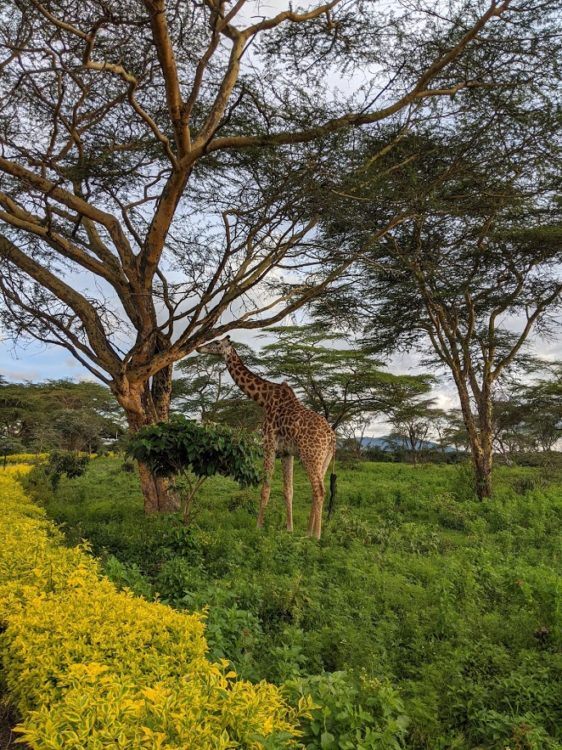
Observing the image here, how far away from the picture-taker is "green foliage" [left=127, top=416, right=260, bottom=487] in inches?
269

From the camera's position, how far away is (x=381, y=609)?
16.0 ft

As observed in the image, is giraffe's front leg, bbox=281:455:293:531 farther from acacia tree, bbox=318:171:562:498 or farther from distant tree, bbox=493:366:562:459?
distant tree, bbox=493:366:562:459

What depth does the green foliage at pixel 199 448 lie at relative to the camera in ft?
22.4

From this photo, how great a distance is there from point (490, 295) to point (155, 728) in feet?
40.3

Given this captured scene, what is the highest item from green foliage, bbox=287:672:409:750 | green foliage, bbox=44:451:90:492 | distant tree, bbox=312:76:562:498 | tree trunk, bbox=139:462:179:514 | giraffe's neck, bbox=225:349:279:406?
distant tree, bbox=312:76:562:498

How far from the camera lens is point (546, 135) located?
7.07 metres

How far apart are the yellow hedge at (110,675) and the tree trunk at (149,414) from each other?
457 cm

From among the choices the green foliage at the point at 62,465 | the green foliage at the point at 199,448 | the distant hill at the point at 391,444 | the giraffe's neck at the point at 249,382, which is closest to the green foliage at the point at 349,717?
the green foliage at the point at 199,448

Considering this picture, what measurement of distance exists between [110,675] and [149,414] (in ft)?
22.6

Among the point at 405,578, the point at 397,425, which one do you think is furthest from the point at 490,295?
the point at 397,425

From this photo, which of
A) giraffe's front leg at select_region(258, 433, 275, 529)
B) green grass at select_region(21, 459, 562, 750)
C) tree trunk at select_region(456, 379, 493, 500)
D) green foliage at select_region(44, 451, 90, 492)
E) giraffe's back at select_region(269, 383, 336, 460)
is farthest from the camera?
green foliage at select_region(44, 451, 90, 492)

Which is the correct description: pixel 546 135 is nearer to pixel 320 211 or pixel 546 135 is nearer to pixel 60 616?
pixel 320 211

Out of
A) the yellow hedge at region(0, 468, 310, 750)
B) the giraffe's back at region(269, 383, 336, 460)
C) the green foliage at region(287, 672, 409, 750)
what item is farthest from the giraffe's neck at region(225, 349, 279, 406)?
the green foliage at region(287, 672, 409, 750)

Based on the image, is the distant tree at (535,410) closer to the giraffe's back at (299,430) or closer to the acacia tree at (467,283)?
the acacia tree at (467,283)
